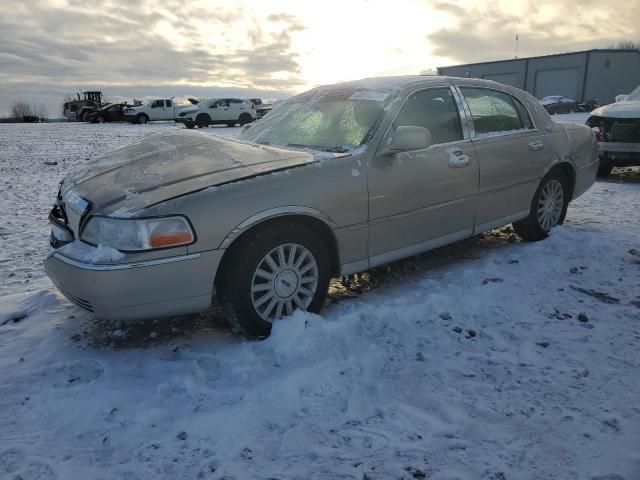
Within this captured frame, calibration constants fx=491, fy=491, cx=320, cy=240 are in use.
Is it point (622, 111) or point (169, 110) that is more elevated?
point (169, 110)

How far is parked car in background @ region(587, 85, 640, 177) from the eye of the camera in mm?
7535

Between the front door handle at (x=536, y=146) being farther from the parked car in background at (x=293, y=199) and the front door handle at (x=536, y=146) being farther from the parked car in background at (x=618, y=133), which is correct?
the parked car in background at (x=618, y=133)

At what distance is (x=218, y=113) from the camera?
82.3 feet

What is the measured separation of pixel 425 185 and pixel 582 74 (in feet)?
152

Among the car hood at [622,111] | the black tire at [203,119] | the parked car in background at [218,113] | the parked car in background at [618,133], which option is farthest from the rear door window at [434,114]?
the black tire at [203,119]

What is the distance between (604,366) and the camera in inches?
107

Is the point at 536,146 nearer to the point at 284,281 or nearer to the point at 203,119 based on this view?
the point at 284,281

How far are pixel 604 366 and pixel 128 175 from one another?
9.90ft

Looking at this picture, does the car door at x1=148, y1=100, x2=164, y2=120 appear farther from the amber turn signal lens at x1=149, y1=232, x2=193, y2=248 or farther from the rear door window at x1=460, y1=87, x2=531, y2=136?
the amber turn signal lens at x1=149, y1=232, x2=193, y2=248

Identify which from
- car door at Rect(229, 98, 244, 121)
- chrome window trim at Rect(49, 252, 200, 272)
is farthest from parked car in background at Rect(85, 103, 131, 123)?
chrome window trim at Rect(49, 252, 200, 272)

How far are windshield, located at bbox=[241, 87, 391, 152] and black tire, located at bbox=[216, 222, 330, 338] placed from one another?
76cm

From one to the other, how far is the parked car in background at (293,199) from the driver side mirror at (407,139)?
0.01m

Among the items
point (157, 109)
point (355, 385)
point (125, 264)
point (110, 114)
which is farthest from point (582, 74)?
point (125, 264)

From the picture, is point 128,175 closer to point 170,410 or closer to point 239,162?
point 239,162
